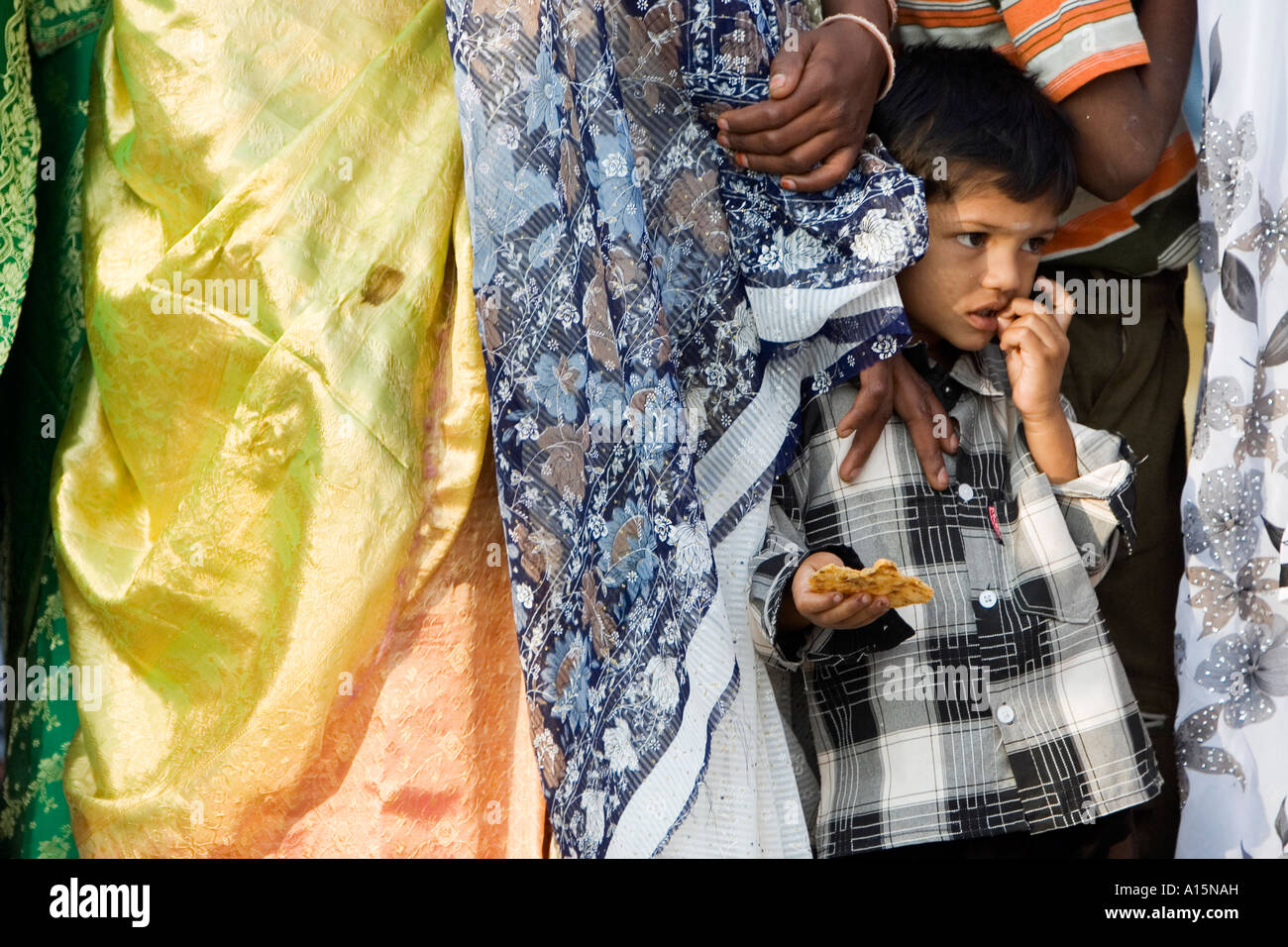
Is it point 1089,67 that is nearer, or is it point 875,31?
point 875,31

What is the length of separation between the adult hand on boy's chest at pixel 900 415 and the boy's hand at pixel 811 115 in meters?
0.27

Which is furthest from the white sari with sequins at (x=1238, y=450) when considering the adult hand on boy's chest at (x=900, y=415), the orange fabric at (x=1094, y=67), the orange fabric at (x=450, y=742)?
the orange fabric at (x=450, y=742)

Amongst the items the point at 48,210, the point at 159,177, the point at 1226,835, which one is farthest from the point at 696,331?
the point at 1226,835

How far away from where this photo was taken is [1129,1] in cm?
187

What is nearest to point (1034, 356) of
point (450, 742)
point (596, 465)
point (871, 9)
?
→ point (871, 9)

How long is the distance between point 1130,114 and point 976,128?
9.3 inches

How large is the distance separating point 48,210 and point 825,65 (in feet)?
3.24

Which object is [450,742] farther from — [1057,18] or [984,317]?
[1057,18]

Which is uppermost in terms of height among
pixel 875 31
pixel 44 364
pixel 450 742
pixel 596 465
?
pixel 875 31

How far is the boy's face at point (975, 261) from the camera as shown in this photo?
1.79 meters

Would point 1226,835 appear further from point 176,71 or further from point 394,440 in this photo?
point 176,71

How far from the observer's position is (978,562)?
5.89 feet

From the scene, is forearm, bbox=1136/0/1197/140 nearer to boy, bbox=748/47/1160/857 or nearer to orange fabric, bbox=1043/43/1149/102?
orange fabric, bbox=1043/43/1149/102

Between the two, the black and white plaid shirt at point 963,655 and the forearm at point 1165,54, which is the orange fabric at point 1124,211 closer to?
the forearm at point 1165,54
